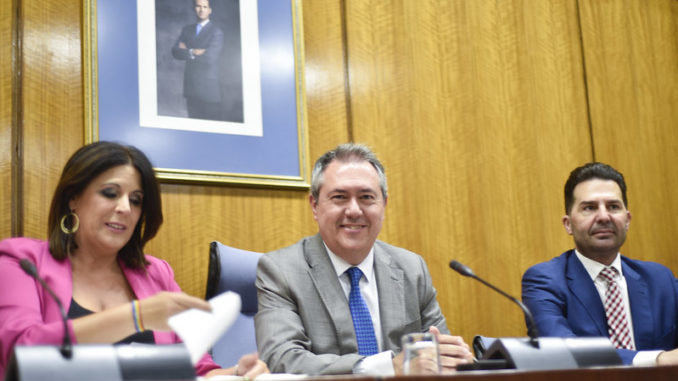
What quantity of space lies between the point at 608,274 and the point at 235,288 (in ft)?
5.18

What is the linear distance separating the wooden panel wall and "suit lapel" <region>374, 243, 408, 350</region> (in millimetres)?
667

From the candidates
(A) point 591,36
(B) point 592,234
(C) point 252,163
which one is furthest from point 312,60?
(A) point 591,36

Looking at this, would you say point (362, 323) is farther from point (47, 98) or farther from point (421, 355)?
point (47, 98)

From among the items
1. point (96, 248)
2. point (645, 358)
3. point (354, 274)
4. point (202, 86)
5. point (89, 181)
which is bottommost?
point (645, 358)

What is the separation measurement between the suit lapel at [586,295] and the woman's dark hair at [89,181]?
67.3 inches

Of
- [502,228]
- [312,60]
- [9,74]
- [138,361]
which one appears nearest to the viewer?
[138,361]

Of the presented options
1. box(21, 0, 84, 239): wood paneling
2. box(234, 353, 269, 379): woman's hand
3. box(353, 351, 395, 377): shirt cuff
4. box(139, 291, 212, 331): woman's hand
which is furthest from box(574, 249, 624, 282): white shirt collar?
box(21, 0, 84, 239): wood paneling

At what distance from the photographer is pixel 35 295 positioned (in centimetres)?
203

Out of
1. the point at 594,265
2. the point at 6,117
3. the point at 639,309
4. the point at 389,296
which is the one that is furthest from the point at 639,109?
the point at 6,117

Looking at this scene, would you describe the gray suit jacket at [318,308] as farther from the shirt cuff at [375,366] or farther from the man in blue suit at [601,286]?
the man in blue suit at [601,286]

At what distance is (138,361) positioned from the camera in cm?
132

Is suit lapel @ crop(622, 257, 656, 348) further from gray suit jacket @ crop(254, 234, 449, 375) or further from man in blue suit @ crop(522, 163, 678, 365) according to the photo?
gray suit jacket @ crop(254, 234, 449, 375)

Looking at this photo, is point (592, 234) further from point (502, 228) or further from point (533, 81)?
point (533, 81)

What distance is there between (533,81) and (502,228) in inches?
33.6
